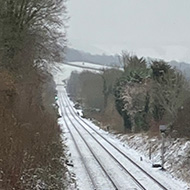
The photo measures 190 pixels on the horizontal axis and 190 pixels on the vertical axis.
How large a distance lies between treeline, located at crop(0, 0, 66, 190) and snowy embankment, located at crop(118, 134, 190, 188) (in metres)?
5.58

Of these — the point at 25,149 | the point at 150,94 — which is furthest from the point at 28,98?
the point at 150,94

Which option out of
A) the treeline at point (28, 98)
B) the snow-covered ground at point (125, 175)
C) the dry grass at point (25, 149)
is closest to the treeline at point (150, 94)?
the snow-covered ground at point (125, 175)

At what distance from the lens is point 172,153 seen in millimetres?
25516

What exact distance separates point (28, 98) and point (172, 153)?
8.18 meters

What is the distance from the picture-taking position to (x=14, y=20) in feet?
97.2

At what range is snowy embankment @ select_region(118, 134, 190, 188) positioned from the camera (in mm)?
21873

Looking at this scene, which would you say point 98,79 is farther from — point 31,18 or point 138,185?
point 138,185

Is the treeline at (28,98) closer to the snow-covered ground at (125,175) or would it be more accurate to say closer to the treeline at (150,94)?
the snow-covered ground at (125,175)

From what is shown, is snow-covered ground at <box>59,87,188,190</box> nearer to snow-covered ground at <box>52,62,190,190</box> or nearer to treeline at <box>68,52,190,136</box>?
snow-covered ground at <box>52,62,190,190</box>

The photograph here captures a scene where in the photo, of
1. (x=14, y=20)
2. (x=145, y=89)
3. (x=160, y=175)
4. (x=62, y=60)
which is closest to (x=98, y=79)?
(x=145, y=89)

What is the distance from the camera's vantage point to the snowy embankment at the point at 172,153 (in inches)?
861

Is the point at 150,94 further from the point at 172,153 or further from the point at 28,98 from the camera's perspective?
the point at 28,98

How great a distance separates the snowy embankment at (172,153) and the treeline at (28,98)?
219 inches

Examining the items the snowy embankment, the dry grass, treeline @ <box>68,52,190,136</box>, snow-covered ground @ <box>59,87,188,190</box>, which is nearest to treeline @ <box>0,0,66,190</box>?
the dry grass
